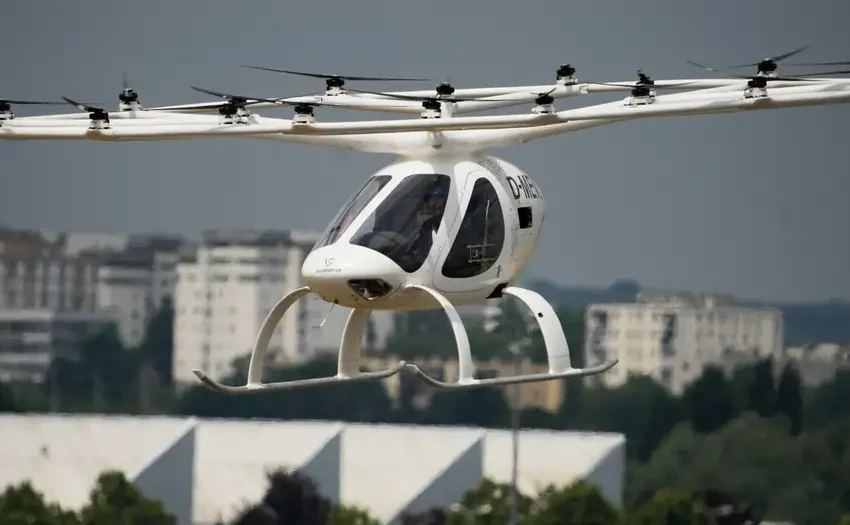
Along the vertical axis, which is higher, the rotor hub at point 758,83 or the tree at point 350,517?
the rotor hub at point 758,83

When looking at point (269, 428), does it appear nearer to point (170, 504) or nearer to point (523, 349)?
point (170, 504)

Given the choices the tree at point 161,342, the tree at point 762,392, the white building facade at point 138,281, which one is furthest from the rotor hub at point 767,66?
the white building facade at point 138,281

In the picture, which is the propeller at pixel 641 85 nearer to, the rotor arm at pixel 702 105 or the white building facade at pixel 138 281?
the rotor arm at pixel 702 105

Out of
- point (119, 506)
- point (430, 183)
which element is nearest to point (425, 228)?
point (430, 183)

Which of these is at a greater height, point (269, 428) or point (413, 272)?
point (413, 272)

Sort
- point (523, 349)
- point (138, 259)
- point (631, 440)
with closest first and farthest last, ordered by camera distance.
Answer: point (631, 440) → point (523, 349) → point (138, 259)

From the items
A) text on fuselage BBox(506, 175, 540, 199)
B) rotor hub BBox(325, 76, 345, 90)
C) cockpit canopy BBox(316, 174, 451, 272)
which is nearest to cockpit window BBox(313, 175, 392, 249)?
cockpit canopy BBox(316, 174, 451, 272)

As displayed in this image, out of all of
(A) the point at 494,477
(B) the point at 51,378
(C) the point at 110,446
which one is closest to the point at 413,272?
(A) the point at 494,477
